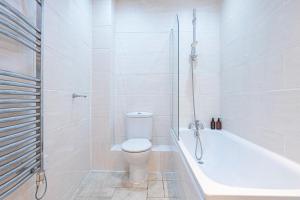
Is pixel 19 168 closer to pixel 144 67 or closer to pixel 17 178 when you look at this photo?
pixel 17 178

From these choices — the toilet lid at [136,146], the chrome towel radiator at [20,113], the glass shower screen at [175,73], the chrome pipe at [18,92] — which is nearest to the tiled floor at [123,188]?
the toilet lid at [136,146]

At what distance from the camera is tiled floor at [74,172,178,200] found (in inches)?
70.3

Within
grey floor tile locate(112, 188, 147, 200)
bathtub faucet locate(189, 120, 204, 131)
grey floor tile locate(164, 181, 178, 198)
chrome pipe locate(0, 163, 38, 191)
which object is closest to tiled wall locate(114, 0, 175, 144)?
bathtub faucet locate(189, 120, 204, 131)

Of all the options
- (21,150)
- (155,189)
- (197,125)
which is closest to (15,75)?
(21,150)

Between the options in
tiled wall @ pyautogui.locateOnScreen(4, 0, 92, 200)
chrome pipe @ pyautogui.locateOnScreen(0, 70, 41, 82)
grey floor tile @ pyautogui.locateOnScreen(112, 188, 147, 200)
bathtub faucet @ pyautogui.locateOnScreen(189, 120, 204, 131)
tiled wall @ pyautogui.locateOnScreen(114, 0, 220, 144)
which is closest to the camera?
chrome pipe @ pyautogui.locateOnScreen(0, 70, 41, 82)

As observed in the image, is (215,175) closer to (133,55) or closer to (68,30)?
(133,55)

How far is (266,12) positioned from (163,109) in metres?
1.56

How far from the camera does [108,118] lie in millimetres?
2332

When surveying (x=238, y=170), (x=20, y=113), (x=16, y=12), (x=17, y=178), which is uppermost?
(x=16, y=12)

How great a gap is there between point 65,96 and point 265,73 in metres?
1.72

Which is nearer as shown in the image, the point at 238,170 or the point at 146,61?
the point at 238,170

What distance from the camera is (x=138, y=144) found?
2.05 m

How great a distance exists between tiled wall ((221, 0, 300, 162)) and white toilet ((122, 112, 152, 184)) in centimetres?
100

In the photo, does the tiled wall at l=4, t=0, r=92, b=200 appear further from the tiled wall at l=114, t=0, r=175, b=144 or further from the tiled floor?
the tiled wall at l=114, t=0, r=175, b=144
